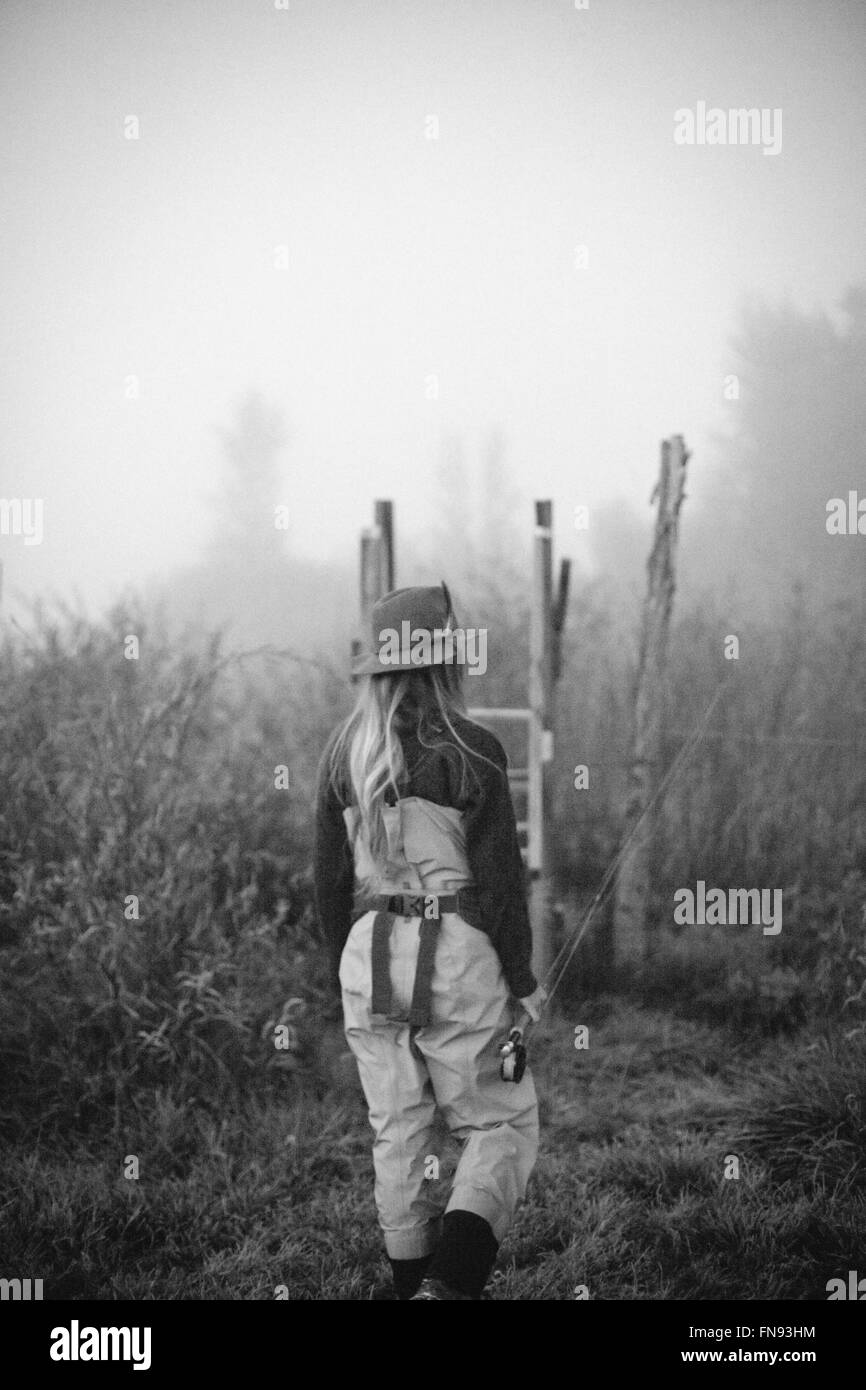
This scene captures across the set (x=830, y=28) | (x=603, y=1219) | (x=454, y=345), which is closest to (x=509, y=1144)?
(x=603, y=1219)

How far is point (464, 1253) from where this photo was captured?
2711mm

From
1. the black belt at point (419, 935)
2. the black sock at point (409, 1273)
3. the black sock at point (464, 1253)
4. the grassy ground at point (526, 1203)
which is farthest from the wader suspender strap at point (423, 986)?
the grassy ground at point (526, 1203)

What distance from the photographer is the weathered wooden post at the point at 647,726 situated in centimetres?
488

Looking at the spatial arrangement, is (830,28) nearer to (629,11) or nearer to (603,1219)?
(629,11)

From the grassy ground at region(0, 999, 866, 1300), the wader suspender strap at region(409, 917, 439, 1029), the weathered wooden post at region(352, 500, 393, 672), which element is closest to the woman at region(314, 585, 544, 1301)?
the wader suspender strap at region(409, 917, 439, 1029)

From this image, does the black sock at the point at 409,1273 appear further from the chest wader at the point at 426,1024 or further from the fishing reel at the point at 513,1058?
the fishing reel at the point at 513,1058

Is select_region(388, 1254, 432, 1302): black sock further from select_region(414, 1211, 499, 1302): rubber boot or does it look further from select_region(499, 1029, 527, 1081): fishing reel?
select_region(499, 1029, 527, 1081): fishing reel

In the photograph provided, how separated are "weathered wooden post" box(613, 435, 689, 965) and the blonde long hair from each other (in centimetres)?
204

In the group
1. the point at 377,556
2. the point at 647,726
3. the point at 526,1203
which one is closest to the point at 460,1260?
the point at 526,1203

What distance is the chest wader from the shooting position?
2.89 meters

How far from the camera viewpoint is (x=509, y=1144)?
2928 millimetres

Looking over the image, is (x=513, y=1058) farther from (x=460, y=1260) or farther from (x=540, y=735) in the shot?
(x=540, y=735)

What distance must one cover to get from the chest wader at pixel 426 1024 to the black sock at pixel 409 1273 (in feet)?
0.05

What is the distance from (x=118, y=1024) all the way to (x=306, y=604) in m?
2.31
